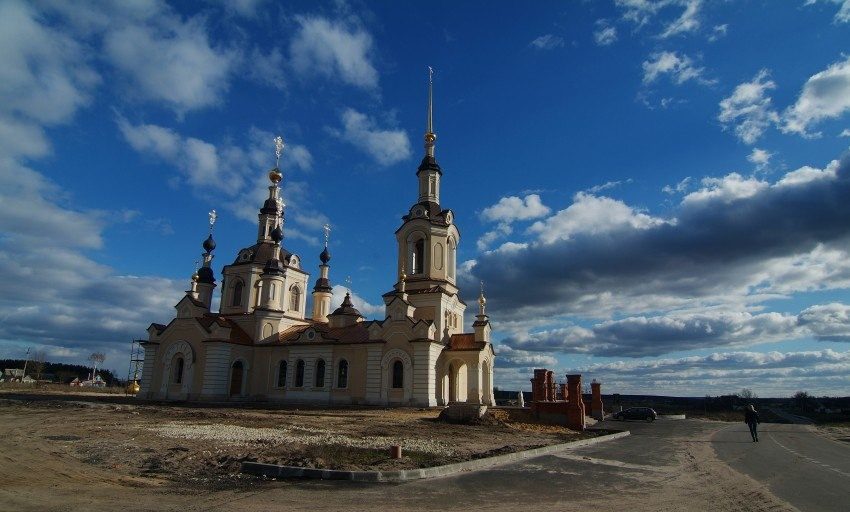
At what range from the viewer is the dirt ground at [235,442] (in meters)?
10.9

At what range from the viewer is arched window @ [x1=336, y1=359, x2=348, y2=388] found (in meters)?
35.3

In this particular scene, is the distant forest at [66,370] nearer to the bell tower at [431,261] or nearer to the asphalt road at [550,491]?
the bell tower at [431,261]

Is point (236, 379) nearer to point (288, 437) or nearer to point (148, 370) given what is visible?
point (148, 370)

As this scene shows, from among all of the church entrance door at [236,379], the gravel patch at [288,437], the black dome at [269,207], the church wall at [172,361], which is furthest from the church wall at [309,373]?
the gravel patch at [288,437]

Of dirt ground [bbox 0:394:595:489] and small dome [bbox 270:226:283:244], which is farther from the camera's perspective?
small dome [bbox 270:226:283:244]

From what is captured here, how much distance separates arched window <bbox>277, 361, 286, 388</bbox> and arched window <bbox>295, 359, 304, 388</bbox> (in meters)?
1.19

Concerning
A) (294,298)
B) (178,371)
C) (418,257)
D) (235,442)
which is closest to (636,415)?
(418,257)

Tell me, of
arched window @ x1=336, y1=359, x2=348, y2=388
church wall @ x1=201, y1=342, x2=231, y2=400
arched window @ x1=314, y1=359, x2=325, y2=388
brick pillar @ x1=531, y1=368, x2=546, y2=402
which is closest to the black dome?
church wall @ x1=201, y1=342, x2=231, y2=400

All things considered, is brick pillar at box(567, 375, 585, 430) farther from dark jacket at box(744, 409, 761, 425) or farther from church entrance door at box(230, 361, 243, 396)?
church entrance door at box(230, 361, 243, 396)

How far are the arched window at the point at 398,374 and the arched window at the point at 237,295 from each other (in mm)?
16480

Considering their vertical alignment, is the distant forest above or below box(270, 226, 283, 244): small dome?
below

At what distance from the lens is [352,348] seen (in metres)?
35.4

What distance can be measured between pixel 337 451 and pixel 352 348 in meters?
22.7

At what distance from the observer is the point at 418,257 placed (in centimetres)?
3819
